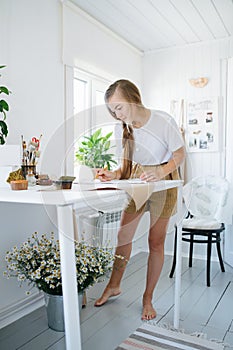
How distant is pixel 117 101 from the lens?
1480 millimetres

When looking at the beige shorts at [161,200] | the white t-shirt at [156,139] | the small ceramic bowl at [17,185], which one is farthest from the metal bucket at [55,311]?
the white t-shirt at [156,139]

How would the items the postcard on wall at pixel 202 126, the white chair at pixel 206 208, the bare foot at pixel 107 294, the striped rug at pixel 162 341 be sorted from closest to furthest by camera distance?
1. the striped rug at pixel 162 341
2. the bare foot at pixel 107 294
3. the white chair at pixel 206 208
4. the postcard on wall at pixel 202 126

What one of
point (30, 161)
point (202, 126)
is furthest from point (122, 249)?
point (202, 126)

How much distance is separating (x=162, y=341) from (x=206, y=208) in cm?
143

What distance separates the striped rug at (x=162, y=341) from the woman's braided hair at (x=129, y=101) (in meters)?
0.84

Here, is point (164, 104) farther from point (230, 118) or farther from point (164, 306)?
point (164, 306)

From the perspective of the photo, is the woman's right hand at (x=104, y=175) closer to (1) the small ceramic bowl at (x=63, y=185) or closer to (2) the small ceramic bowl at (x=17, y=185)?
(1) the small ceramic bowl at (x=63, y=185)

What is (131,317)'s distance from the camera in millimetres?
2078

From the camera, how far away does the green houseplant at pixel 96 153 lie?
1697mm

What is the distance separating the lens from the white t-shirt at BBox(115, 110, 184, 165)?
5.80ft

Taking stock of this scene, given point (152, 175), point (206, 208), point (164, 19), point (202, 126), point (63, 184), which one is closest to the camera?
point (63, 184)

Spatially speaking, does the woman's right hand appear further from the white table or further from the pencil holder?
the white table

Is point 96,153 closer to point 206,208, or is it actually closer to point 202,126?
point 206,208

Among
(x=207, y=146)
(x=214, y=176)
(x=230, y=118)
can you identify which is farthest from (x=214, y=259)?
(x=230, y=118)
